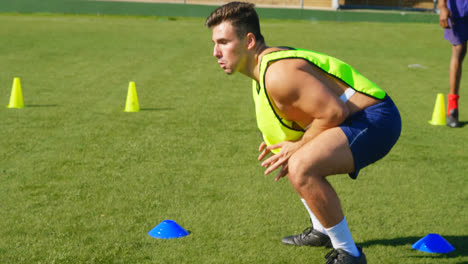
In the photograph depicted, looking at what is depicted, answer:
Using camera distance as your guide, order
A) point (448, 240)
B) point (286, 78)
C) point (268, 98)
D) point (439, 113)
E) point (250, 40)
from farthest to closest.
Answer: point (439, 113), point (448, 240), point (250, 40), point (268, 98), point (286, 78)

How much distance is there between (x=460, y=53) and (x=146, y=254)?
570cm

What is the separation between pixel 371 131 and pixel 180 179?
2.38 meters

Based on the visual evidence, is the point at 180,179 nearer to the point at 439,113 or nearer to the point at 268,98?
the point at 268,98

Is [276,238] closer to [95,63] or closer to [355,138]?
[355,138]

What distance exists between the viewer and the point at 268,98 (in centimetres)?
347

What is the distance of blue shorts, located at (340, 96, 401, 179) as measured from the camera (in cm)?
349

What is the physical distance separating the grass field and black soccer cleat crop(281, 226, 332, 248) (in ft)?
0.20

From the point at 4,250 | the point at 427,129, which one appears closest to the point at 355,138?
the point at 4,250

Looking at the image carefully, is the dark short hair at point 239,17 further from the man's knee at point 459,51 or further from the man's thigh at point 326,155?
the man's knee at point 459,51

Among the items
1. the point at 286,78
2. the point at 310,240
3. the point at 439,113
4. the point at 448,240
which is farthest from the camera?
the point at 439,113

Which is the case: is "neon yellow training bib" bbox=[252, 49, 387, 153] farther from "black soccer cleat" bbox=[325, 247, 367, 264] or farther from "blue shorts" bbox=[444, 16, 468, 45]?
"blue shorts" bbox=[444, 16, 468, 45]

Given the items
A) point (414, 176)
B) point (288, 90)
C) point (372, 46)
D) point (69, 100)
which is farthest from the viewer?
point (372, 46)

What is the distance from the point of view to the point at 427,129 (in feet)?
25.0

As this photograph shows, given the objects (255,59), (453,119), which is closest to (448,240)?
(255,59)
